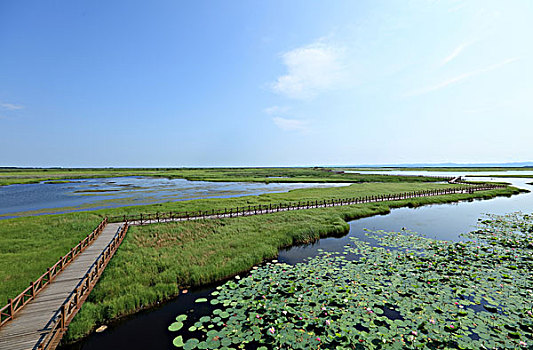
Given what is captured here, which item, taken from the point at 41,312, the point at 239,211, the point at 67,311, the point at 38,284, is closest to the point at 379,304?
the point at 67,311

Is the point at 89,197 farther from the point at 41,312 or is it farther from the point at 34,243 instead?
the point at 41,312

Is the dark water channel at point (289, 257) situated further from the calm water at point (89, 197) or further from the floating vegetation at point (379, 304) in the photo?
the calm water at point (89, 197)

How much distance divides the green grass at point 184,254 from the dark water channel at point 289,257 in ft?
2.71

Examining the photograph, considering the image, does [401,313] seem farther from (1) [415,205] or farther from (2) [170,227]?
(1) [415,205]

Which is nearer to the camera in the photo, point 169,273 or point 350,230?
point 169,273

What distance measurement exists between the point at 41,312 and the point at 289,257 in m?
15.4

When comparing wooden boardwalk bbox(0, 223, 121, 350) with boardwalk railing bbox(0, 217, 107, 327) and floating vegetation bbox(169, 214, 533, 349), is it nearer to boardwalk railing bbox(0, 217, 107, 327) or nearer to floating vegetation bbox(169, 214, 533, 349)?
boardwalk railing bbox(0, 217, 107, 327)

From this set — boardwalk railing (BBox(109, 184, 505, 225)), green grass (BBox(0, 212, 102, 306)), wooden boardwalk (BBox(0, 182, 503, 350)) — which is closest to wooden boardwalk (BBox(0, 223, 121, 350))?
wooden boardwalk (BBox(0, 182, 503, 350))

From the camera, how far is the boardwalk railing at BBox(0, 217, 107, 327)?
383 inches

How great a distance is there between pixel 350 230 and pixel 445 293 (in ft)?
49.3

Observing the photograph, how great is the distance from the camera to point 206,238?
22812 mm

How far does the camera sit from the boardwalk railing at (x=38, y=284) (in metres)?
9.73

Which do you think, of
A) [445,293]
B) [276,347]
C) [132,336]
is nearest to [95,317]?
[132,336]

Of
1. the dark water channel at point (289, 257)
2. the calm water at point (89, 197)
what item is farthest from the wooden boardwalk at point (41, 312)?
the calm water at point (89, 197)
